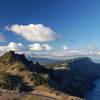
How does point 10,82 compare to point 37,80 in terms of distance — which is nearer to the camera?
point 10,82

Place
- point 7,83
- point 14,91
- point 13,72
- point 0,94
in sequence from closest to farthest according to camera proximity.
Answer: point 0,94 < point 14,91 < point 7,83 < point 13,72

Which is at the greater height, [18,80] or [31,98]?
[18,80]

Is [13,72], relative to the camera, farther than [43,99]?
Yes

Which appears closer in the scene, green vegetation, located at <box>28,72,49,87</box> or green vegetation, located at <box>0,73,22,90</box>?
green vegetation, located at <box>0,73,22,90</box>

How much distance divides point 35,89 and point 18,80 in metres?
19.7

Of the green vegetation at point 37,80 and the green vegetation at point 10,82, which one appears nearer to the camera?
the green vegetation at point 10,82

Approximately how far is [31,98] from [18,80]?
37.7 meters

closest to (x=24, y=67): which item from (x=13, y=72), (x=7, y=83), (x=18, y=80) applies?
(x=13, y=72)

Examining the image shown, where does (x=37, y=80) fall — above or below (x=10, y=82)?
above

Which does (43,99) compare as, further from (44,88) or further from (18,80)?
(18,80)

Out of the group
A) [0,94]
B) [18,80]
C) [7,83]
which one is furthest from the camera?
[18,80]

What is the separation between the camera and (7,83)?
488 ft

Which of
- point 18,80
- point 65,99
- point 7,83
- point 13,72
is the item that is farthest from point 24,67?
point 65,99

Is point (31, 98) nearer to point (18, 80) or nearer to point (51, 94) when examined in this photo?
point (51, 94)
